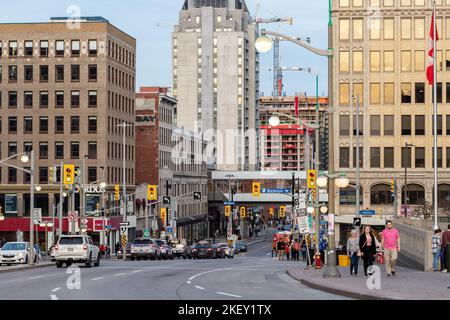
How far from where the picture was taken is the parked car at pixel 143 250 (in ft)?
233

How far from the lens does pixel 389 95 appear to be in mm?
102312

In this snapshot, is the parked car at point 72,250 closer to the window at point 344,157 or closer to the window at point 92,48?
the window at point 344,157

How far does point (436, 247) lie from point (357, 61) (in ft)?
223

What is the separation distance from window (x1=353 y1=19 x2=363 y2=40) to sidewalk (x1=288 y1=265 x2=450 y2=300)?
2725 inches

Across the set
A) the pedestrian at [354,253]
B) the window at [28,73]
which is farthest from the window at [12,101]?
the pedestrian at [354,253]

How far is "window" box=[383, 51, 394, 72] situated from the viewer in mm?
101938

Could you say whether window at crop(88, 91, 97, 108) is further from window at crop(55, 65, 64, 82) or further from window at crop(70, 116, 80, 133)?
window at crop(55, 65, 64, 82)

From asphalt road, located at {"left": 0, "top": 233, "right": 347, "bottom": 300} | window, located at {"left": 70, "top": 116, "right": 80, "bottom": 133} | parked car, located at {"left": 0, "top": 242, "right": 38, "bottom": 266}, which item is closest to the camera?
asphalt road, located at {"left": 0, "top": 233, "right": 347, "bottom": 300}

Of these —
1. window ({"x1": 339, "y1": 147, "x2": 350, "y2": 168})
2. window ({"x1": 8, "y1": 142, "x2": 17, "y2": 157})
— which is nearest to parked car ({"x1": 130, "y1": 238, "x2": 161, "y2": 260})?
window ({"x1": 339, "y1": 147, "x2": 350, "y2": 168})

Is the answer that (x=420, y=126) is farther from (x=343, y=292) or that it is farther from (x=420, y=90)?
(x=343, y=292)

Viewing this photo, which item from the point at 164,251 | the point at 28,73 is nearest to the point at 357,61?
the point at 28,73
